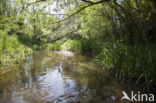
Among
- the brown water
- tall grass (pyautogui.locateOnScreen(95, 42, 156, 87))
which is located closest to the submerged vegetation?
tall grass (pyautogui.locateOnScreen(95, 42, 156, 87))

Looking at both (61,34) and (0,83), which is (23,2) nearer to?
(0,83)

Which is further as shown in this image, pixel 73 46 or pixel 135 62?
pixel 73 46

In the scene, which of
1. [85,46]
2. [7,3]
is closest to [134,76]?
[85,46]

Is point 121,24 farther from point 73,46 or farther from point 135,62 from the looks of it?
point 73,46

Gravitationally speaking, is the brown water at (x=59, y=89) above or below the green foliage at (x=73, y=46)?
below

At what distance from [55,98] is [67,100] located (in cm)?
33

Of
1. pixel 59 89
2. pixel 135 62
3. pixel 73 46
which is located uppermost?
pixel 73 46

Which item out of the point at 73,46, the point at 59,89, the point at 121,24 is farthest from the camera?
the point at 73,46

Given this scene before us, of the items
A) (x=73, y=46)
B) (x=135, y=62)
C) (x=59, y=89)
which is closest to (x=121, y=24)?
(x=135, y=62)

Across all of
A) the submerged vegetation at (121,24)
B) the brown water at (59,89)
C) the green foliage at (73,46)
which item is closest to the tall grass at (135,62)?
the submerged vegetation at (121,24)

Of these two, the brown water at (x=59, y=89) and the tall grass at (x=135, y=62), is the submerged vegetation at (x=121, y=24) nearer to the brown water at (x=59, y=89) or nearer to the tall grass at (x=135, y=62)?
the tall grass at (x=135, y=62)

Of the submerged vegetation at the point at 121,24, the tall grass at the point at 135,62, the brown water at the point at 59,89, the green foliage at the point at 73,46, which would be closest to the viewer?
the brown water at the point at 59,89

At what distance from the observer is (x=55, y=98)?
3.41 metres

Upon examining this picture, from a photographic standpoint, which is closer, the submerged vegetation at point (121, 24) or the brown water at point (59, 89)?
the brown water at point (59, 89)
